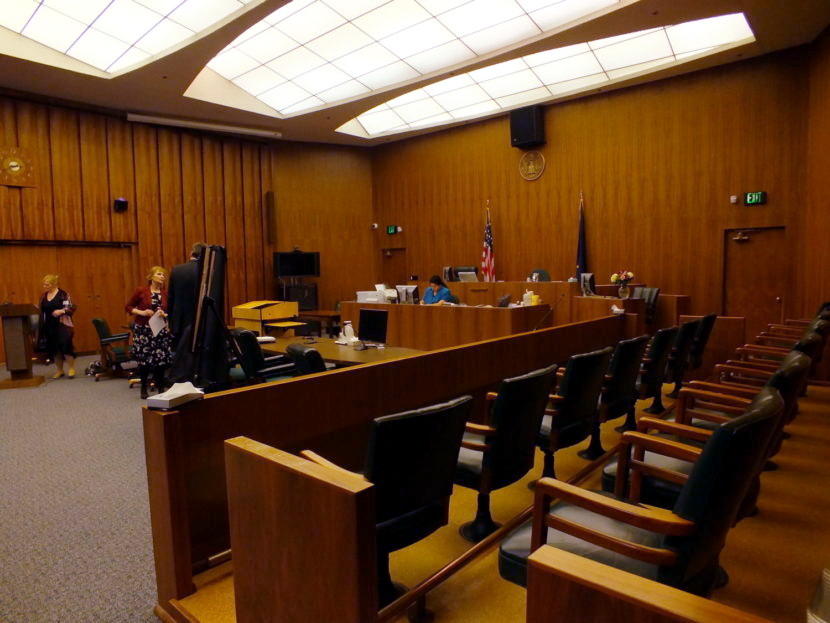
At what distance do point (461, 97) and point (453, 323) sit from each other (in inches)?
220

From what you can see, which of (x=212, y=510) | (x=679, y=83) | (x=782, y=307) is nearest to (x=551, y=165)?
(x=679, y=83)

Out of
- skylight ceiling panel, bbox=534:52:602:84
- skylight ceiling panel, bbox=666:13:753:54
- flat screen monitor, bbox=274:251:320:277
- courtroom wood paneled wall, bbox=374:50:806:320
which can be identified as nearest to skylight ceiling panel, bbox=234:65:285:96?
flat screen monitor, bbox=274:251:320:277

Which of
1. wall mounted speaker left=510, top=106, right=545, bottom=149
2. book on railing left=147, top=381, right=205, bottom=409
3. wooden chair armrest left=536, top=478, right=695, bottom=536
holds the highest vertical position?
wall mounted speaker left=510, top=106, right=545, bottom=149

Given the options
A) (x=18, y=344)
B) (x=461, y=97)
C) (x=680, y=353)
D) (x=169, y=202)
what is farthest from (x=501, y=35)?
(x=18, y=344)

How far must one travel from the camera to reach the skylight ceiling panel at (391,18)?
23.1 ft

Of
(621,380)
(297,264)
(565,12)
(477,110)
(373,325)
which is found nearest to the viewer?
(621,380)

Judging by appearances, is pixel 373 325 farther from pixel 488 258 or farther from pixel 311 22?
pixel 488 258

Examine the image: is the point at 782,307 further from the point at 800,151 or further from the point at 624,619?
the point at 624,619

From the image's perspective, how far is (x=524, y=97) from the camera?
373 inches

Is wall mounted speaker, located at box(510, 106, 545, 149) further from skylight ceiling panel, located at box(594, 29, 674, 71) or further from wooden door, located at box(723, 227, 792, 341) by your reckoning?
wooden door, located at box(723, 227, 792, 341)

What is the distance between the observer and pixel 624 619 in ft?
2.81

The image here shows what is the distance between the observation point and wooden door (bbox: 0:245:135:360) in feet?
27.5

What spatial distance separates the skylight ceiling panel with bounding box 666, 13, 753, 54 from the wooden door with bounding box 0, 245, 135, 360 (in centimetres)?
933

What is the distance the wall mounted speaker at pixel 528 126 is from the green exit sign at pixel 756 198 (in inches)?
133
